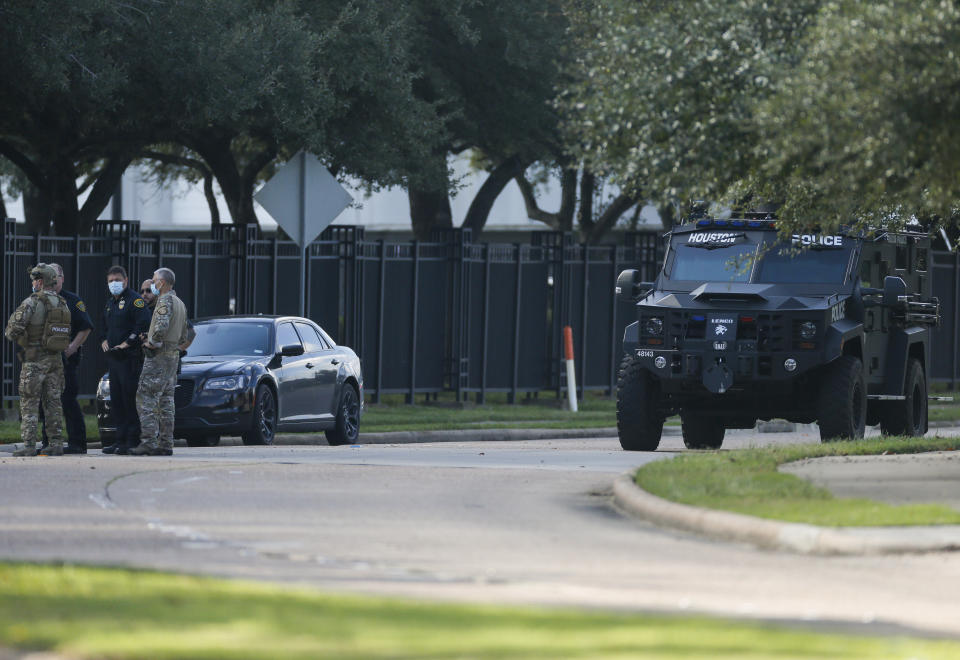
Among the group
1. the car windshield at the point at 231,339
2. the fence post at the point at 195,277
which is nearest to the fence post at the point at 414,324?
the fence post at the point at 195,277

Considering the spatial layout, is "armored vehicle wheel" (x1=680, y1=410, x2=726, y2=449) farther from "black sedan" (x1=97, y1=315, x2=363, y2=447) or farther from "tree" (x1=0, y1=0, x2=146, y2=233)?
"tree" (x1=0, y1=0, x2=146, y2=233)

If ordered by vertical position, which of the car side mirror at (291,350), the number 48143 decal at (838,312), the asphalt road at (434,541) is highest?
the number 48143 decal at (838,312)

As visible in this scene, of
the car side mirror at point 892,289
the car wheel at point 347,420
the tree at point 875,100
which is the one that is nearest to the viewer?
the tree at point 875,100

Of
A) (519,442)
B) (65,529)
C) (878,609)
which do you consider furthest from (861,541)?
(519,442)

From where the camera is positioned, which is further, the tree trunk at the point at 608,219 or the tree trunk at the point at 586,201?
the tree trunk at the point at 586,201

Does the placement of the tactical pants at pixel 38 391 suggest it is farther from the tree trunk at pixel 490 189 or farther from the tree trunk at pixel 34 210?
the tree trunk at pixel 34 210

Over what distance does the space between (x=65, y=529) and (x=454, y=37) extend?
2196 centimetres

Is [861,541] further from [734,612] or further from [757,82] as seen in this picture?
[757,82]

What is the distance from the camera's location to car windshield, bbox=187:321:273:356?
20422 mm

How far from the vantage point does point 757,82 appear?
13.6m

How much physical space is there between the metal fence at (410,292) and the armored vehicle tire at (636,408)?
8089 mm

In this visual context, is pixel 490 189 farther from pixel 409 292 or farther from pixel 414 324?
pixel 414 324

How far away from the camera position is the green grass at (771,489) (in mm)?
11648

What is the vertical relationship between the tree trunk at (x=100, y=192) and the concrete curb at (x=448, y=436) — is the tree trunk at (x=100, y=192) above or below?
above
